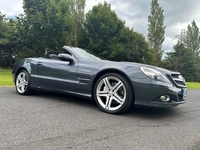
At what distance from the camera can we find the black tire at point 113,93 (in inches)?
116

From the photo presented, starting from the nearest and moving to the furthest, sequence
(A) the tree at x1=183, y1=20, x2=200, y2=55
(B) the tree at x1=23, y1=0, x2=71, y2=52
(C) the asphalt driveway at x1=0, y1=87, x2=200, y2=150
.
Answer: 1. (C) the asphalt driveway at x1=0, y1=87, x2=200, y2=150
2. (B) the tree at x1=23, y1=0, x2=71, y2=52
3. (A) the tree at x1=183, y1=20, x2=200, y2=55

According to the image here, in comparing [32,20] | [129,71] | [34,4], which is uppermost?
[34,4]

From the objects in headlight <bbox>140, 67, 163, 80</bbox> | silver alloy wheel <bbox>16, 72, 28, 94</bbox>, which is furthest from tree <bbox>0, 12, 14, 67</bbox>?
headlight <bbox>140, 67, 163, 80</bbox>

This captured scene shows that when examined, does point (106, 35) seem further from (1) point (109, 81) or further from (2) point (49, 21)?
(1) point (109, 81)

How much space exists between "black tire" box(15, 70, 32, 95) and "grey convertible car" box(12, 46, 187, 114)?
152 mm

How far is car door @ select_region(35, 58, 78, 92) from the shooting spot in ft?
11.5

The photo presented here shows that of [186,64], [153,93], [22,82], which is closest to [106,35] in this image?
[22,82]

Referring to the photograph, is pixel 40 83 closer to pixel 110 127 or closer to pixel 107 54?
pixel 110 127

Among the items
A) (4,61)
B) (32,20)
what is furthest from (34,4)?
(4,61)

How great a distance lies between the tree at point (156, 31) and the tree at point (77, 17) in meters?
16.2

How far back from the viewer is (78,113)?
300cm

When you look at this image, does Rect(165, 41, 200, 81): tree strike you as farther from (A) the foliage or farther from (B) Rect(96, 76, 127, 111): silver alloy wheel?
(B) Rect(96, 76, 127, 111): silver alloy wheel

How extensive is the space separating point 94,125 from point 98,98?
0.80m

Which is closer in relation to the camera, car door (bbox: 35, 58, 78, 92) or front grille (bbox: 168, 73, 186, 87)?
front grille (bbox: 168, 73, 186, 87)
